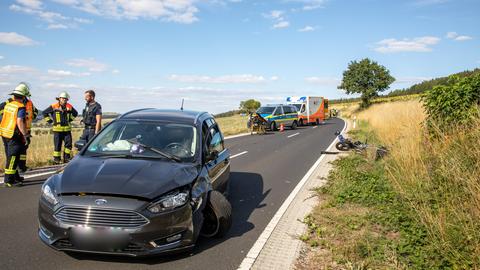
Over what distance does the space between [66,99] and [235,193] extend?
6.36m

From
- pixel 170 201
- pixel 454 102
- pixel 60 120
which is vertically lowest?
pixel 170 201

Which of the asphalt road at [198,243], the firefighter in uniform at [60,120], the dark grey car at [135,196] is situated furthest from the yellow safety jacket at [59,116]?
the dark grey car at [135,196]

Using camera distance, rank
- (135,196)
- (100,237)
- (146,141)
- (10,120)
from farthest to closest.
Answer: (10,120) < (146,141) < (135,196) < (100,237)

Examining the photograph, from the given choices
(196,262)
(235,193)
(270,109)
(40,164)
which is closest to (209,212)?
(196,262)

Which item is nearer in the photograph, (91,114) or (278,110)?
(91,114)

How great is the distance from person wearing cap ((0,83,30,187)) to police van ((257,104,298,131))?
2161cm

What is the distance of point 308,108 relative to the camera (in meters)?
37.7

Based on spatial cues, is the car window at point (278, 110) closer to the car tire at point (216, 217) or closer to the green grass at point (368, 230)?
the green grass at point (368, 230)

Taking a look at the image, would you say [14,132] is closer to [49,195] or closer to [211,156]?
[49,195]

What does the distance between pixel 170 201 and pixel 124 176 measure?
24.6 inches

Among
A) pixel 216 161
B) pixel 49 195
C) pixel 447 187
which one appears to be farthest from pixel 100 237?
pixel 447 187

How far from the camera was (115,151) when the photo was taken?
5328mm

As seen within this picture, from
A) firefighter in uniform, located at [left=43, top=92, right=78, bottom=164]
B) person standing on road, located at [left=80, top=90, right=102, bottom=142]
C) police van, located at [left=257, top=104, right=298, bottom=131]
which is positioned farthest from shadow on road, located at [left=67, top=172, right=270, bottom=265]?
police van, located at [left=257, top=104, right=298, bottom=131]

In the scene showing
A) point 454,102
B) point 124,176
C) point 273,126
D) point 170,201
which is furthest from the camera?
point 273,126
